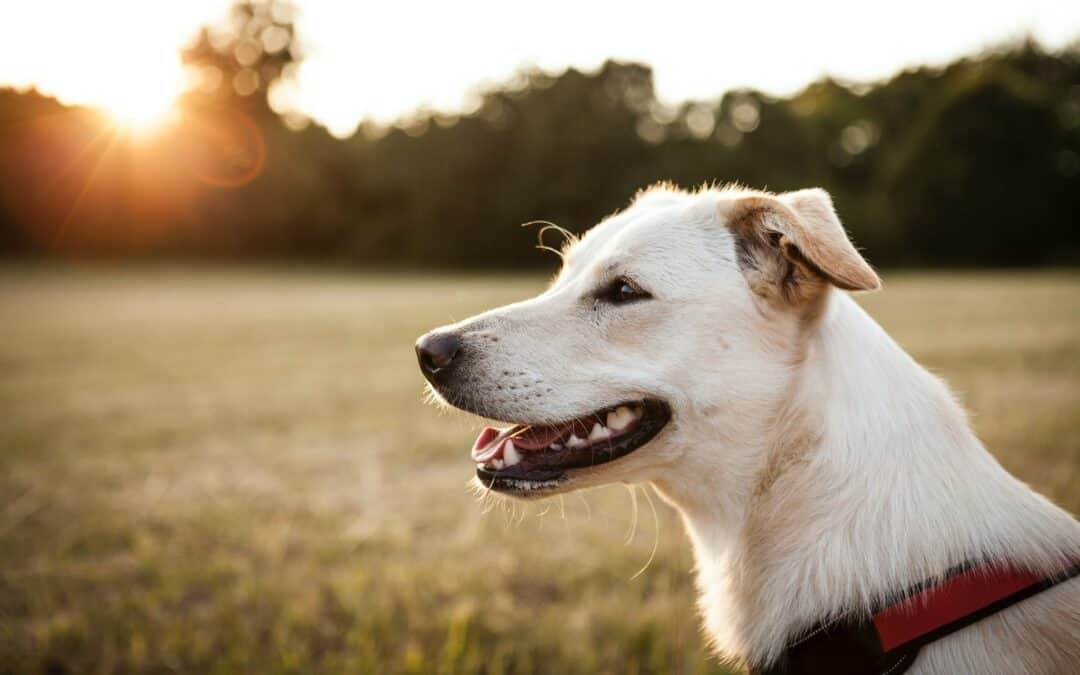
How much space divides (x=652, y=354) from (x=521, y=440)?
566mm

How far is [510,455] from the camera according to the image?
243 centimetres

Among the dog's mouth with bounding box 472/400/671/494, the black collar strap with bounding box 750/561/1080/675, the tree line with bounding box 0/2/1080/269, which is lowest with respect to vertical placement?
the black collar strap with bounding box 750/561/1080/675

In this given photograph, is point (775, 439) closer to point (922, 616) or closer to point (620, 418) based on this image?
point (620, 418)

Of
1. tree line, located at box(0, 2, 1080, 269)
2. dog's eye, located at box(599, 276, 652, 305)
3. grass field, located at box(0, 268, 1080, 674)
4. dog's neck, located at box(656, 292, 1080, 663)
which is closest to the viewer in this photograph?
dog's neck, located at box(656, 292, 1080, 663)

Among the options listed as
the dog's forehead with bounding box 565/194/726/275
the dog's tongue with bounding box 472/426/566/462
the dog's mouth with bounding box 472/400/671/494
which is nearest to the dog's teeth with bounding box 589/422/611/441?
the dog's mouth with bounding box 472/400/671/494

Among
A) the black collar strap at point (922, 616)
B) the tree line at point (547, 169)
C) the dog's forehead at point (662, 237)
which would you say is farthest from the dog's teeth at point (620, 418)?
the tree line at point (547, 169)

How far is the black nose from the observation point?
2.42 meters

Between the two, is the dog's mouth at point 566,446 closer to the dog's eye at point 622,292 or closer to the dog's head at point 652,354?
the dog's head at point 652,354

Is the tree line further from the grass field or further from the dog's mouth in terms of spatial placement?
the dog's mouth

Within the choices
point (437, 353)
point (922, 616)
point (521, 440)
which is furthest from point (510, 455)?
point (922, 616)

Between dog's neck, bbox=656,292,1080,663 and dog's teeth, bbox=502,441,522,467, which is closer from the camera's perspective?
dog's neck, bbox=656,292,1080,663

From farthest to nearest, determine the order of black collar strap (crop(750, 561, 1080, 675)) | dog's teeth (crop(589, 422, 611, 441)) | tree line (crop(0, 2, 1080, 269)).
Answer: tree line (crop(0, 2, 1080, 269)), dog's teeth (crop(589, 422, 611, 441)), black collar strap (crop(750, 561, 1080, 675))

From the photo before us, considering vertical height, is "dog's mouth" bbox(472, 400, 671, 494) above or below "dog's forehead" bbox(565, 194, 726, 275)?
below

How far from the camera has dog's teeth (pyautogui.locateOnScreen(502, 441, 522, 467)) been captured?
2.41 metres
